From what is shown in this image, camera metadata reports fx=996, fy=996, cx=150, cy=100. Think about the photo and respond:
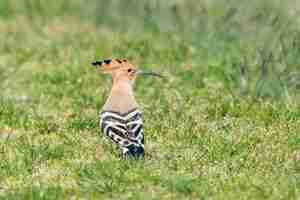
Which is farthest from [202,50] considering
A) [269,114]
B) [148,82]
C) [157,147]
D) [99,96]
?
[157,147]

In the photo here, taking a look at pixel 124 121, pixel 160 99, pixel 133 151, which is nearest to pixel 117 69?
pixel 124 121

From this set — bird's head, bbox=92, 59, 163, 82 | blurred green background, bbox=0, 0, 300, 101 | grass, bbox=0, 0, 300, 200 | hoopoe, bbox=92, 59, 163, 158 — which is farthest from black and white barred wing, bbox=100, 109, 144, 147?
blurred green background, bbox=0, 0, 300, 101

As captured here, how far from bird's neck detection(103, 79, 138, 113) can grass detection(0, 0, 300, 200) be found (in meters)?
0.42

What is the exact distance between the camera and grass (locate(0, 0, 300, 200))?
25.8 ft

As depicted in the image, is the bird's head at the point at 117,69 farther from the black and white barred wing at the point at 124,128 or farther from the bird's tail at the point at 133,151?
the bird's tail at the point at 133,151

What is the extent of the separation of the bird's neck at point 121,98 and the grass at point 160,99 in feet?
1.36

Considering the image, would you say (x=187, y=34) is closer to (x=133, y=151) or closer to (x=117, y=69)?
(x=117, y=69)

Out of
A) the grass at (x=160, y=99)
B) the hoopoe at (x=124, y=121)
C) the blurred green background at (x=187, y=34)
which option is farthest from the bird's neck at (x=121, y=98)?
the blurred green background at (x=187, y=34)

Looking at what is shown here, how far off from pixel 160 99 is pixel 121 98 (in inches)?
89.5

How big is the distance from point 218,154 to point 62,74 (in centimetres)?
382

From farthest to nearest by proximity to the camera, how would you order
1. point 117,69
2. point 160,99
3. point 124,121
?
1. point 160,99
2. point 117,69
3. point 124,121

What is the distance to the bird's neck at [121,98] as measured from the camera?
8664 millimetres

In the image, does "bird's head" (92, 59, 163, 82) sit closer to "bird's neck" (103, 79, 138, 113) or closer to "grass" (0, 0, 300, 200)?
"bird's neck" (103, 79, 138, 113)

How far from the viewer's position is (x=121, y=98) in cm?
889
